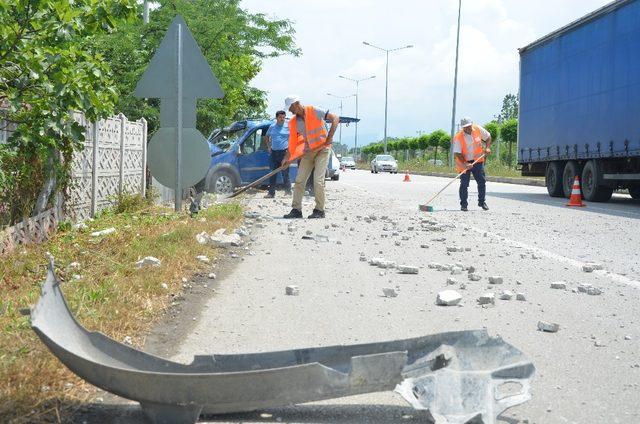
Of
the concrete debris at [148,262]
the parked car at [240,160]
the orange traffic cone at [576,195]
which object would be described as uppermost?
the parked car at [240,160]

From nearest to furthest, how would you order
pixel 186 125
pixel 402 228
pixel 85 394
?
pixel 85 394 → pixel 186 125 → pixel 402 228

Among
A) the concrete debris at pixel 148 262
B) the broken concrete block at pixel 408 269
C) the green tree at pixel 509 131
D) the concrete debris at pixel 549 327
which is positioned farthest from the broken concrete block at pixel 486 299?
the green tree at pixel 509 131

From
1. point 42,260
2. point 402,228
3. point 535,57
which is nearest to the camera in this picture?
point 42,260

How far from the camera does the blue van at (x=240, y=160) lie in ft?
63.2

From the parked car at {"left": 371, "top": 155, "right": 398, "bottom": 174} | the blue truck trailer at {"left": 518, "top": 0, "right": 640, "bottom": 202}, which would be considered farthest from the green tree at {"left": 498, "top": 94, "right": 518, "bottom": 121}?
the blue truck trailer at {"left": 518, "top": 0, "right": 640, "bottom": 202}

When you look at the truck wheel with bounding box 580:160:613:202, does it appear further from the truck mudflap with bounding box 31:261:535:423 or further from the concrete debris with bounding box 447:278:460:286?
the truck mudflap with bounding box 31:261:535:423

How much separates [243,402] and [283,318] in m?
2.14

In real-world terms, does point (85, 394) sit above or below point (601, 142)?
below

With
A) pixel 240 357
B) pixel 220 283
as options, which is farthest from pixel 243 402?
pixel 220 283

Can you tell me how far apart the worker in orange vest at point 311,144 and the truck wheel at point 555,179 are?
1019 cm

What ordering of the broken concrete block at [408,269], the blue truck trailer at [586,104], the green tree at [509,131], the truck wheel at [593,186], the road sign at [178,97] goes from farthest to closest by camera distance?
the green tree at [509,131]
the truck wheel at [593,186]
the blue truck trailer at [586,104]
the road sign at [178,97]
the broken concrete block at [408,269]

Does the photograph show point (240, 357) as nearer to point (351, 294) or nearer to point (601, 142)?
point (351, 294)

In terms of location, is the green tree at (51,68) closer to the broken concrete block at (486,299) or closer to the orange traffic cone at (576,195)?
the broken concrete block at (486,299)

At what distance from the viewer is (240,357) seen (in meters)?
3.54
